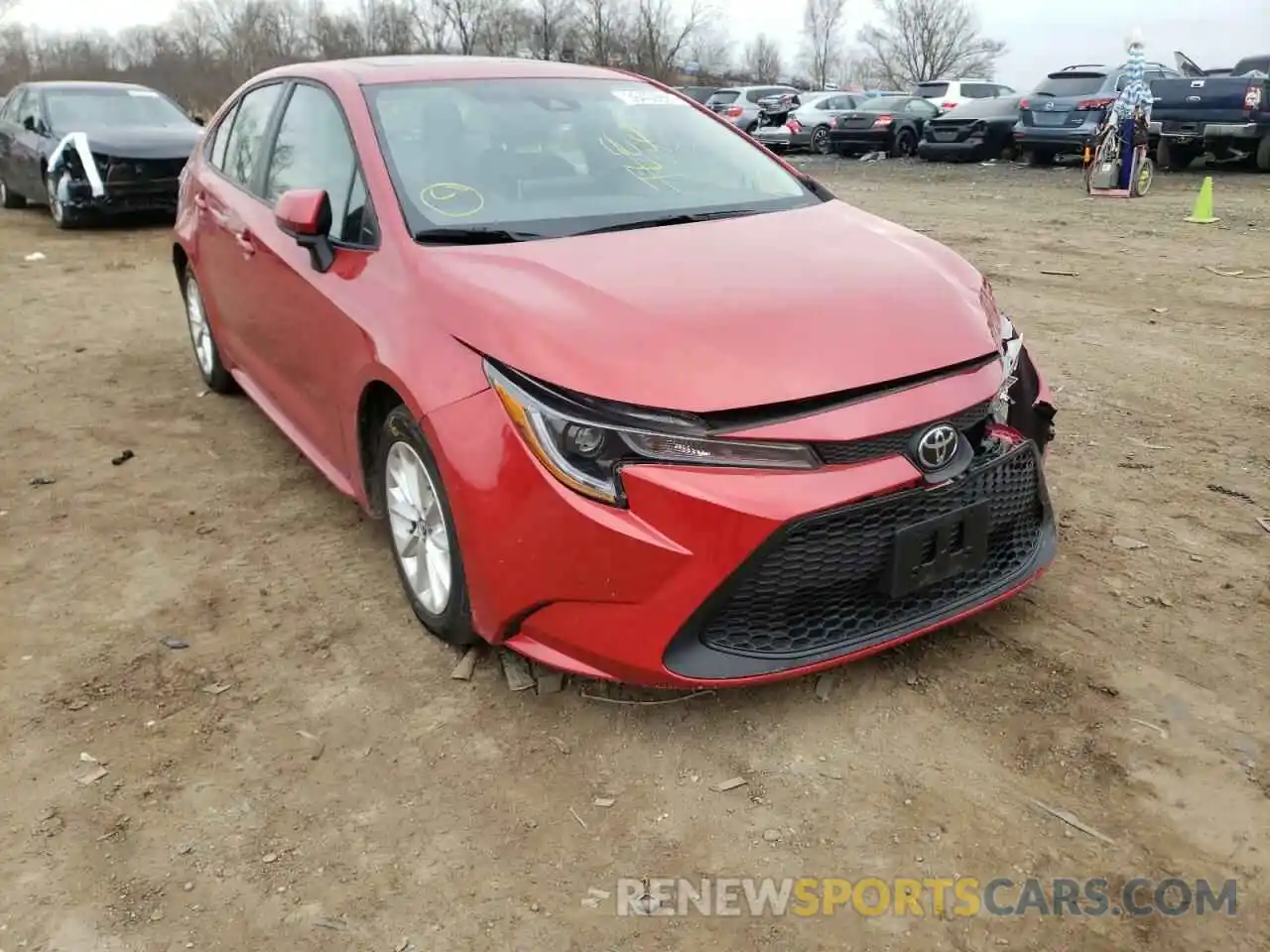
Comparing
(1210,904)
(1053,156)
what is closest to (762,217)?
(1210,904)

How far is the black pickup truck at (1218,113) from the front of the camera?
14.2 meters

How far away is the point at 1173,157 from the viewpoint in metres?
16.1

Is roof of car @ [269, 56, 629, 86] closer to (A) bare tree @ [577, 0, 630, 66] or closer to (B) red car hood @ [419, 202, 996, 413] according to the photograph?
(B) red car hood @ [419, 202, 996, 413]

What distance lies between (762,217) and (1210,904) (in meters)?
Result: 2.21

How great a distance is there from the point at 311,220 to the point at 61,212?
366 inches

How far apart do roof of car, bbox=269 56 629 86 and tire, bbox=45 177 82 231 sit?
8.00 meters

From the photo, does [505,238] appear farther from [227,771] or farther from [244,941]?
[244,941]

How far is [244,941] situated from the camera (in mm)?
2082

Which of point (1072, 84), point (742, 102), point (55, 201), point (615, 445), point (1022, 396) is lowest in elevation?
point (1022, 396)

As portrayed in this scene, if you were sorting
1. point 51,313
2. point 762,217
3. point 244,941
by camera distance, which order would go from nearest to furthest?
1. point 244,941
2. point 762,217
3. point 51,313

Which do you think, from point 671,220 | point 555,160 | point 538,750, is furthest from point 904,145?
point 538,750

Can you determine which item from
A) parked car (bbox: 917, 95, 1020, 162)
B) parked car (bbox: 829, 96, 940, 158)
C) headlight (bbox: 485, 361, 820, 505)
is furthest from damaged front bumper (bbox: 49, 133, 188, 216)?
parked car (bbox: 829, 96, 940, 158)

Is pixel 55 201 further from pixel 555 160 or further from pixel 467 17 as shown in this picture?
pixel 467 17

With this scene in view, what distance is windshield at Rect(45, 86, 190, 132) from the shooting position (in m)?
10.9
